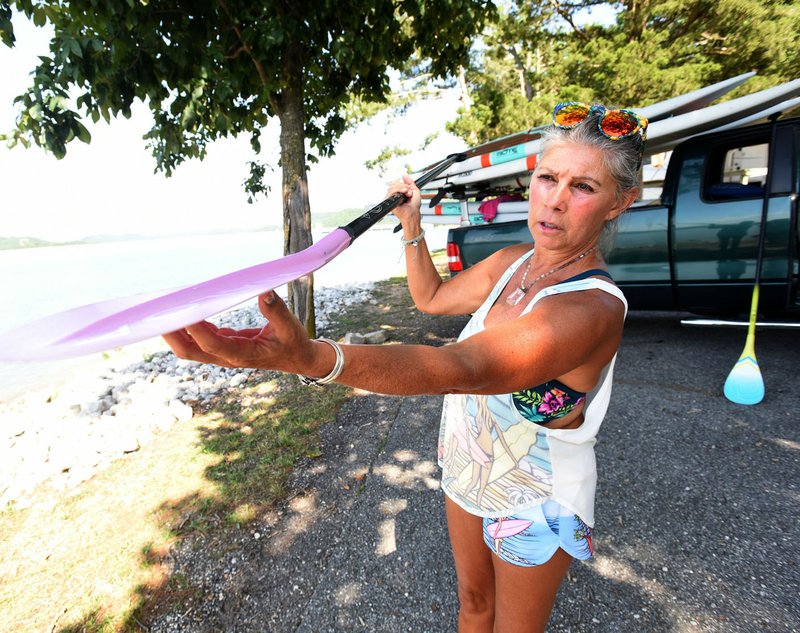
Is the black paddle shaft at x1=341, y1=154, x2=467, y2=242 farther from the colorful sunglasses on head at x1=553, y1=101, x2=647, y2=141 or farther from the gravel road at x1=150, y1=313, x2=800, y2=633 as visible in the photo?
the gravel road at x1=150, y1=313, x2=800, y2=633

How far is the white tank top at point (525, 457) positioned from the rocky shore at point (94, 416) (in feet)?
10.8

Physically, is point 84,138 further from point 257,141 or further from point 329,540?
point 329,540

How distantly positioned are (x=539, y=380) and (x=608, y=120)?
84 cm

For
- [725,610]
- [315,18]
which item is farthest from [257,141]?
[725,610]

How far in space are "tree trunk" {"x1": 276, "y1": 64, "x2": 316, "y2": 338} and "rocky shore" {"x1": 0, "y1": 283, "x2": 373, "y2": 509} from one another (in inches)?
45.7

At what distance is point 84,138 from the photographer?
384 cm

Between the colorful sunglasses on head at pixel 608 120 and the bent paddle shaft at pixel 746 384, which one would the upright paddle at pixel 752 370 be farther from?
the colorful sunglasses on head at pixel 608 120

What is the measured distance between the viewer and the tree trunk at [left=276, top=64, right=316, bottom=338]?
500 centimetres

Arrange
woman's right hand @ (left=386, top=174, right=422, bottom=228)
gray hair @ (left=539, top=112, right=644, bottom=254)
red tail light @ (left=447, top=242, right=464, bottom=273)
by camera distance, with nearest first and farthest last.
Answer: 1. gray hair @ (left=539, top=112, right=644, bottom=254)
2. woman's right hand @ (left=386, top=174, right=422, bottom=228)
3. red tail light @ (left=447, top=242, right=464, bottom=273)

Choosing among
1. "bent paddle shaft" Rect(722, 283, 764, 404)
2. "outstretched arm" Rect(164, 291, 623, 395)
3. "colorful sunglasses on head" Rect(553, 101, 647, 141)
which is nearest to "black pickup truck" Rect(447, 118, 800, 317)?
"bent paddle shaft" Rect(722, 283, 764, 404)

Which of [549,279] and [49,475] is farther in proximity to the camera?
[49,475]

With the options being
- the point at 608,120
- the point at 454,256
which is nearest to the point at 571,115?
the point at 608,120

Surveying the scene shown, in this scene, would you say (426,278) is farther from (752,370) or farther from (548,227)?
(752,370)

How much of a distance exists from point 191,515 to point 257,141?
17.9 feet
